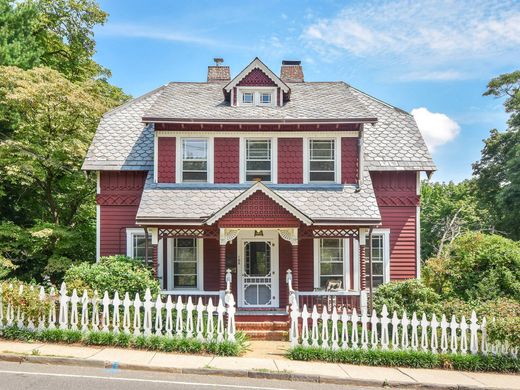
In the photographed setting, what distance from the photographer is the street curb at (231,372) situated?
9.00 meters

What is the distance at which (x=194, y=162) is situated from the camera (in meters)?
16.0

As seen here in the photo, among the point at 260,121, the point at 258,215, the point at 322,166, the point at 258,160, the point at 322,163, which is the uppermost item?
the point at 260,121

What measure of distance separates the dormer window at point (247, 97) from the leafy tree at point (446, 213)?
2640 centimetres

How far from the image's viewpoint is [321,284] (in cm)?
1578

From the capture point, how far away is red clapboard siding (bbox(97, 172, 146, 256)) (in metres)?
16.3

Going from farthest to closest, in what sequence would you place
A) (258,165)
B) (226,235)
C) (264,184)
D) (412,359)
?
(258,165) → (264,184) → (226,235) → (412,359)

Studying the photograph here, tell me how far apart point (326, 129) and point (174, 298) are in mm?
7681

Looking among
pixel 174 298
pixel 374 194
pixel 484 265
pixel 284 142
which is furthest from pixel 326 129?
pixel 174 298

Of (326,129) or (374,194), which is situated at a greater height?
(326,129)

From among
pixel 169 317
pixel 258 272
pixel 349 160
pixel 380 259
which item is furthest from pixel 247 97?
pixel 169 317

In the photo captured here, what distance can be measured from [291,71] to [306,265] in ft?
32.2

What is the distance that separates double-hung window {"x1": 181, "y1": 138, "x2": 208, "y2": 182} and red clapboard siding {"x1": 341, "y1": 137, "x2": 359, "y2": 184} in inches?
190

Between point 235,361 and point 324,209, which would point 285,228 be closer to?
point 324,209

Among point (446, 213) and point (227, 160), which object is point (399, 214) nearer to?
point (227, 160)
